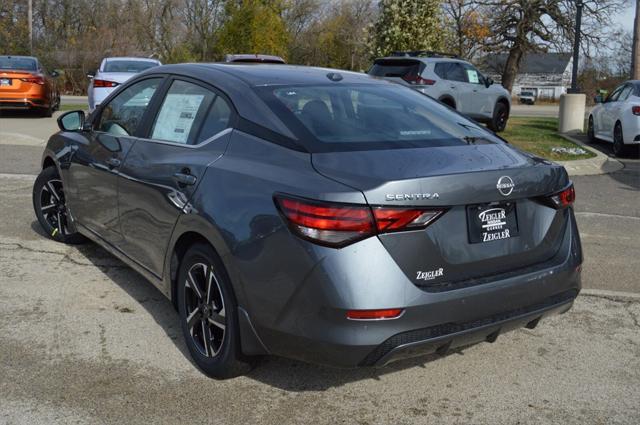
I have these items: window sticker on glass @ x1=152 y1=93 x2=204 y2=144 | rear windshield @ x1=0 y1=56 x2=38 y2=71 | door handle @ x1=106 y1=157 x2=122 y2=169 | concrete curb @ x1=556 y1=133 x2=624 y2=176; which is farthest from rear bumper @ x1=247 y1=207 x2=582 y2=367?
rear windshield @ x1=0 y1=56 x2=38 y2=71

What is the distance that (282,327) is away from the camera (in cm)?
322

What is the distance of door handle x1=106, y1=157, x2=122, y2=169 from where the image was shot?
4668 millimetres

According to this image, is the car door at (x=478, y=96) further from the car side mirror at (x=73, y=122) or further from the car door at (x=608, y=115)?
the car side mirror at (x=73, y=122)

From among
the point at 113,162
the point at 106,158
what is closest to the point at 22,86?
the point at 106,158

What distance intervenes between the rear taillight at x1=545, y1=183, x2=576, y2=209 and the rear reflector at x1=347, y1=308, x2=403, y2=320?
105 centimetres

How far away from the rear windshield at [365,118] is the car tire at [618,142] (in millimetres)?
10390

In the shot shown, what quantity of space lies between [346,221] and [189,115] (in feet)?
5.21

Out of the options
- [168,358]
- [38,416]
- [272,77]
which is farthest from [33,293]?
[272,77]

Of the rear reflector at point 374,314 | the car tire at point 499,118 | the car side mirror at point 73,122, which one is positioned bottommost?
the rear reflector at point 374,314

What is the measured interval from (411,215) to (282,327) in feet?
2.49

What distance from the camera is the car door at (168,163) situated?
152 inches

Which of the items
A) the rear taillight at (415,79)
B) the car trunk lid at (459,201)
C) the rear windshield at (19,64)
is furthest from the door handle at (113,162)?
the rear windshield at (19,64)

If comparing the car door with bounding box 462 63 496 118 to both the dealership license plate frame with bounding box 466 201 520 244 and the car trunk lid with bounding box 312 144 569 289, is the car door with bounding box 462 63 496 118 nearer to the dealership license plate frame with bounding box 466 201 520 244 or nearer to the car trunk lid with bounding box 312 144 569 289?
A: the car trunk lid with bounding box 312 144 569 289

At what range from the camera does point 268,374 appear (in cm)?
382
